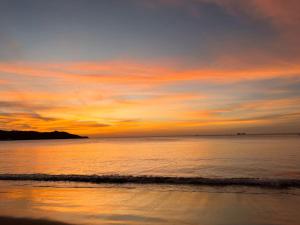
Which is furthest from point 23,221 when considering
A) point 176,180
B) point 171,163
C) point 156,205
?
point 171,163

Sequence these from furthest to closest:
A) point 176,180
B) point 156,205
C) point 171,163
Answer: point 171,163 < point 176,180 < point 156,205

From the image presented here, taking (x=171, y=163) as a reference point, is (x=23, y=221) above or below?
above

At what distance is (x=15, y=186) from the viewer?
15148 millimetres

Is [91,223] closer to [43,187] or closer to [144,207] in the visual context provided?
[144,207]

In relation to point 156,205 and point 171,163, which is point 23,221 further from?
point 171,163

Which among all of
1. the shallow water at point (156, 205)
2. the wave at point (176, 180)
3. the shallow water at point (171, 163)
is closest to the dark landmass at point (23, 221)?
the shallow water at point (156, 205)

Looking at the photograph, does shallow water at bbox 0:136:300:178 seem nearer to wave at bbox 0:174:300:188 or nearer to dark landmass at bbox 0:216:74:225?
wave at bbox 0:174:300:188

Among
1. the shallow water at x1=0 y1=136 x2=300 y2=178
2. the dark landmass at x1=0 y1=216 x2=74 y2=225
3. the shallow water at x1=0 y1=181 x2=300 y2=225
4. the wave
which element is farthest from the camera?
the shallow water at x1=0 y1=136 x2=300 y2=178

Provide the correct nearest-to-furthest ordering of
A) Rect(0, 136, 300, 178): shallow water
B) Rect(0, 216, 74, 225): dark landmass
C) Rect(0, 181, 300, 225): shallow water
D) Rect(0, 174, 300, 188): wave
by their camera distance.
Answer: Rect(0, 216, 74, 225): dark landmass < Rect(0, 181, 300, 225): shallow water < Rect(0, 174, 300, 188): wave < Rect(0, 136, 300, 178): shallow water

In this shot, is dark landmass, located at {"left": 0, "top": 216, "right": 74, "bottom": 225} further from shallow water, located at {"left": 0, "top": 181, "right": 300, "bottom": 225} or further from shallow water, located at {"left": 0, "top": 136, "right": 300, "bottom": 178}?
shallow water, located at {"left": 0, "top": 136, "right": 300, "bottom": 178}

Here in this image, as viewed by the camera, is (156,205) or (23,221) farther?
(156,205)

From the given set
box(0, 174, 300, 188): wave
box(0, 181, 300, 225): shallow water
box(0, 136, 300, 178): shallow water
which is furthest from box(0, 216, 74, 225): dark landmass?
box(0, 136, 300, 178): shallow water

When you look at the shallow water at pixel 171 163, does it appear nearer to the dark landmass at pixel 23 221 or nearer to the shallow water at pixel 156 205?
the shallow water at pixel 156 205

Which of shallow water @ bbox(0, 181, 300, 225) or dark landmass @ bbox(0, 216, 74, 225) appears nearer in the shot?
dark landmass @ bbox(0, 216, 74, 225)
